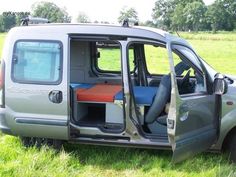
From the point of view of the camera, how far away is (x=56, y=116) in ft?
18.7

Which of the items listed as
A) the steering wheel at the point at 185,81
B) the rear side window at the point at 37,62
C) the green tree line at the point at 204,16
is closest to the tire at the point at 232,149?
the steering wheel at the point at 185,81

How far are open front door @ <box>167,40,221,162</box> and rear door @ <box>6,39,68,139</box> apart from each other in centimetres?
156

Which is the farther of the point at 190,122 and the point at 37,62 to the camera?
the point at 37,62

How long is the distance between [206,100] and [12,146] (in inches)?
117

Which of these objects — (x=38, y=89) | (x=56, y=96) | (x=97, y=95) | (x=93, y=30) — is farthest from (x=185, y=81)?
(x=38, y=89)

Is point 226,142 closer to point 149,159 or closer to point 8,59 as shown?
point 149,159

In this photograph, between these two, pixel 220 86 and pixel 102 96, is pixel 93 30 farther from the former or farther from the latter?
pixel 220 86

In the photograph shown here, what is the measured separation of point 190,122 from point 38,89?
2.13 metres

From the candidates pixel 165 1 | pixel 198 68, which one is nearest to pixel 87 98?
pixel 198 68

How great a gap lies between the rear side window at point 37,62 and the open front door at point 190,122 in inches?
62.5

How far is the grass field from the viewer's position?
5.30m

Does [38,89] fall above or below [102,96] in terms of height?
above

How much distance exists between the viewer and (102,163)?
5.88 meters

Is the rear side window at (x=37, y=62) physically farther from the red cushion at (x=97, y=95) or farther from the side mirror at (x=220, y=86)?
the side mirror at (x=220, y=86)
